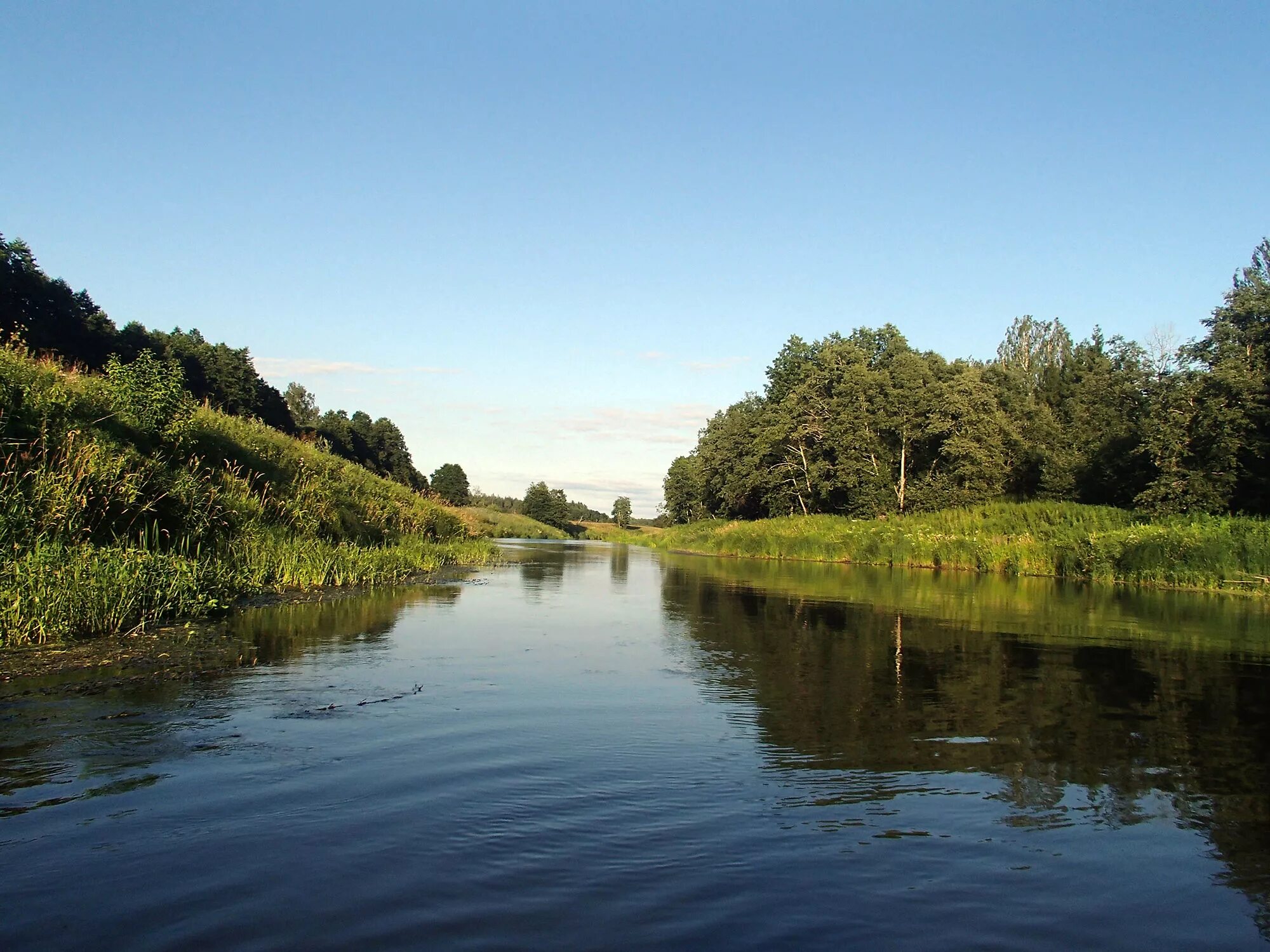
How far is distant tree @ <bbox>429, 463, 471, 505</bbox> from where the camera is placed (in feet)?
404

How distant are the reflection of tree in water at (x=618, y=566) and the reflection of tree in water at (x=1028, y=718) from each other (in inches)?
575

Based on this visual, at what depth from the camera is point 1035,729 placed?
27.8ft

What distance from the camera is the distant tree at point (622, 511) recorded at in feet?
509

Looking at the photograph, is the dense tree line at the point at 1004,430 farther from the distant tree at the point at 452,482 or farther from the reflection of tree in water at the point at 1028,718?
the distant tree at the point at 452,482

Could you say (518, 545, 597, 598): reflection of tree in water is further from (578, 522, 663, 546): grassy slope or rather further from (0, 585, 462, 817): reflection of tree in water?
(578, 522, 663, 546): grassy slope

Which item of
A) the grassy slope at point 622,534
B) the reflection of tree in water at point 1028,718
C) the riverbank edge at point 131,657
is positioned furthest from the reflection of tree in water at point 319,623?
the grassy slope at point 622,534

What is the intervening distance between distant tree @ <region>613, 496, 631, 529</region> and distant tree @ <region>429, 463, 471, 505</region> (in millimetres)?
31400

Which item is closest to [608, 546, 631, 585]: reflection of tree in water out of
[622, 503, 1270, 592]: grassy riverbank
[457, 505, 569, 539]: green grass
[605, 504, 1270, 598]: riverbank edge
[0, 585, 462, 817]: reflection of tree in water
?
[605, 504, 1270, 598]: riverbank edge

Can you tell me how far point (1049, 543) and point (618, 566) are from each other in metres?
19.6

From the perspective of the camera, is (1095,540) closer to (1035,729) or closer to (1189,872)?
(1035,729)

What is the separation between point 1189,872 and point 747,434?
7162cm

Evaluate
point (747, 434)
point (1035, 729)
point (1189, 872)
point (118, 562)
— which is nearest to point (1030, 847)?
point (1189, 872)

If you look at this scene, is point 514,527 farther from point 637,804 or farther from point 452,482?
point 637,804

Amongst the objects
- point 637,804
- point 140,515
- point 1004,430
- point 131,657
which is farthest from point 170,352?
point 1004,430
